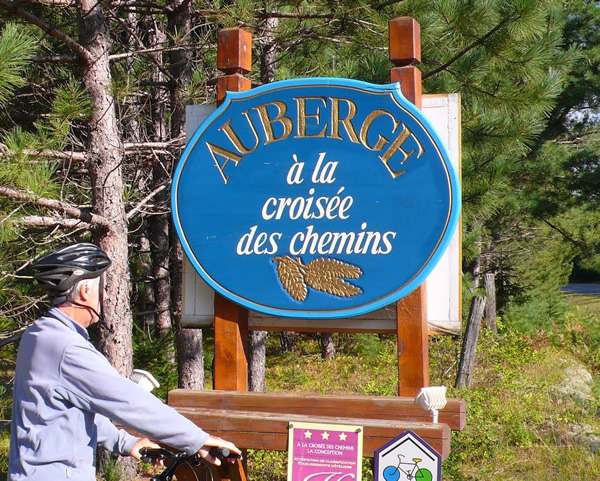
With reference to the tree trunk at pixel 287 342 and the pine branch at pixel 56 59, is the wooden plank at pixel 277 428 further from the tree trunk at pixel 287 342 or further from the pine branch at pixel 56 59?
the tree trunk at pixel 287 342

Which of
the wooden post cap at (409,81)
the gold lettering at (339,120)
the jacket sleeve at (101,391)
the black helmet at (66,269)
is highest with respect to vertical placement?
the wooden post cap at (409,81)

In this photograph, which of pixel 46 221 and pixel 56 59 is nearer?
pixel 46 221

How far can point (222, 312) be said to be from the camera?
4.64m

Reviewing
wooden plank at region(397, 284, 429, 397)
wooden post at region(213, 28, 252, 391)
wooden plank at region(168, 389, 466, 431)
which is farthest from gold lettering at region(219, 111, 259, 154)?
wooden plank at region(168, 389, 466, 431)

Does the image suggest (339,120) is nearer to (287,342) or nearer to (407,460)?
(407,460)

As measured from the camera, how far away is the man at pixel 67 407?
266cm

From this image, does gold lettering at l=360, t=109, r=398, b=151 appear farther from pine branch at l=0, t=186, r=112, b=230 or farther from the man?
pine branch at l=0, t=186, r=112, b=230

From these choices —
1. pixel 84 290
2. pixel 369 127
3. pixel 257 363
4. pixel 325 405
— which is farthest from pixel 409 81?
pixel 257 363

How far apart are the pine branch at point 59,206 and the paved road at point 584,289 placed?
104ft

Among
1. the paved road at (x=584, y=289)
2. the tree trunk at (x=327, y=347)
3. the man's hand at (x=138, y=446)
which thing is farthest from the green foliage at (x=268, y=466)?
the paved road at (x=584, y=289)

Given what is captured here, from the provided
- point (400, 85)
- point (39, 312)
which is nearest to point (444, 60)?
point (400, 85)

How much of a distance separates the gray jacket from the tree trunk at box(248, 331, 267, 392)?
8256mm

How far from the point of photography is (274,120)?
4.55 metres

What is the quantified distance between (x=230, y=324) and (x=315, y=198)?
0.91 m
